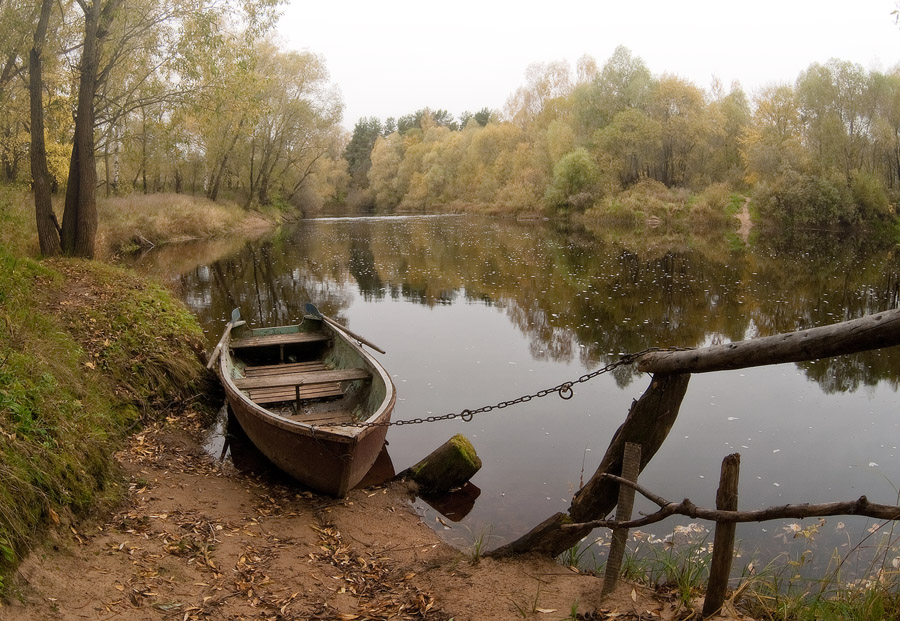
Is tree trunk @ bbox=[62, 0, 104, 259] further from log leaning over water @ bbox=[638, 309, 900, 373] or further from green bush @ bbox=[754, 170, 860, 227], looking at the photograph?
green bush @ bbox=[754, 170, 860, 227]

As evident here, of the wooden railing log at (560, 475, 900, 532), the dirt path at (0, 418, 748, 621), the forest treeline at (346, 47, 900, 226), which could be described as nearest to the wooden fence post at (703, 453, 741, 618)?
the wooden railing log at (560, 475, 900, 532)

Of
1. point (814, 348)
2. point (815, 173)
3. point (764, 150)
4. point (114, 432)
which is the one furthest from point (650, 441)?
point (764, 150)

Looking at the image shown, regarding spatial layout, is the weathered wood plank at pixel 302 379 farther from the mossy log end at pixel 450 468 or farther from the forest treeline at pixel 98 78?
the forest treeline at pixel 98 78

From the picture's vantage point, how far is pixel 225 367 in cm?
831

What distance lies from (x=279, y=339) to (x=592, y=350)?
5682 millimetres

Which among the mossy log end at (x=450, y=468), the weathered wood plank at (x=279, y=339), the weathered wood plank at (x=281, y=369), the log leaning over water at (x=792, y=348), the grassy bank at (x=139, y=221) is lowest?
the mossy log end at (x=450, y=468)

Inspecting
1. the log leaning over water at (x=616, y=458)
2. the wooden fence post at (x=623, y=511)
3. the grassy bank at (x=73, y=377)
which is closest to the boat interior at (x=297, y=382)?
the grassy bank at (x=73, y=377)

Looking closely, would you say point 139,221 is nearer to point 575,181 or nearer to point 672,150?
point 575,181

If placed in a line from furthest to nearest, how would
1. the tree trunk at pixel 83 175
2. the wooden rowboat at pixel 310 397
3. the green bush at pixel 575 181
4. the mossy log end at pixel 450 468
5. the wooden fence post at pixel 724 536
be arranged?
the green bush at pixel 575 181
the tree trunk at pixel 83 175
the mossy log end at pixel 450 468
the wooden rowboat at pixel 310 397
the wooden fence post at pixel 724 536

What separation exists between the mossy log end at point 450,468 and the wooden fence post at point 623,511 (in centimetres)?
298

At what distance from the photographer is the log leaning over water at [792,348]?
8.36 feet

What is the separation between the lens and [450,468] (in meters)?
6.72

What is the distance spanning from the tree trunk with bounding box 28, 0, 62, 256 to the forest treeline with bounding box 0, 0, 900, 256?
0.11ft

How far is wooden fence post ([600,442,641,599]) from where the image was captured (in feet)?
12.2
